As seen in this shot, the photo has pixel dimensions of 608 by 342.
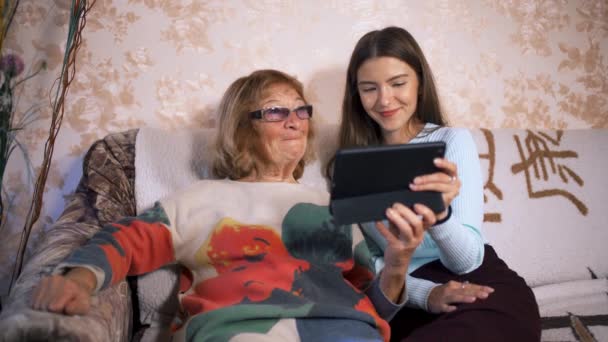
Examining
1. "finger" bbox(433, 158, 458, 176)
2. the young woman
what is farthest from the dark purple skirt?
"finger" bbox(433, 158, 458, 176)

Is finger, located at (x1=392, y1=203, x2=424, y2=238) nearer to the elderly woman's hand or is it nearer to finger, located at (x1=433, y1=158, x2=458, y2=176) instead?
the elderly woman's hand

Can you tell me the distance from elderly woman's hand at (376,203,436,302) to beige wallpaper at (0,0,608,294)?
0.85m

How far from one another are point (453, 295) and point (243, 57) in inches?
42.0

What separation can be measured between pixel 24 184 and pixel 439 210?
1387mm

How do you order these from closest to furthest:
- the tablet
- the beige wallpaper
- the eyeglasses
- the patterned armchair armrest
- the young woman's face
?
the patterned armchair armrest
the tablet
the eyeglasses
the young woman's face
the beige wallpaper

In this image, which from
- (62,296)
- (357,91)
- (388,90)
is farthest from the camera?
(357,91)

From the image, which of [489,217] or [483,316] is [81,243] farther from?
[489,217]

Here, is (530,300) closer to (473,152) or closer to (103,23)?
(473,152)

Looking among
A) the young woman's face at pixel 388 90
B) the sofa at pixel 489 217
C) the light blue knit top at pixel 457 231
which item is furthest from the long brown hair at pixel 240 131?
the light blue knit top at pixel 457 231

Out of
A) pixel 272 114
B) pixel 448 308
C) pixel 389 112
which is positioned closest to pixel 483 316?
pixel 448 308

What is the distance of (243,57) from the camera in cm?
173

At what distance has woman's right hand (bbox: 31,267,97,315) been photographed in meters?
0.82

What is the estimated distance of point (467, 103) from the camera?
1958mm

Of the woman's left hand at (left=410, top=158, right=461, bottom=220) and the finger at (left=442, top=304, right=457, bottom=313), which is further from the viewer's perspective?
the finger at (left=442, top=304, right=457, bottom=313)
